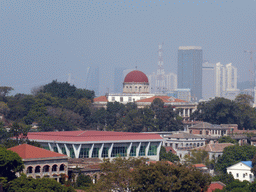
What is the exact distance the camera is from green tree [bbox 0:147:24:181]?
59094 millimetres

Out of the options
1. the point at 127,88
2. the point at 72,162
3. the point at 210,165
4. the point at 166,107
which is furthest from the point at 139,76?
the point at 72,162

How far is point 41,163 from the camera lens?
68.9 m

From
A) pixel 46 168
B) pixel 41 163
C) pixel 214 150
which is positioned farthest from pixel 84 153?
pixel 214 150

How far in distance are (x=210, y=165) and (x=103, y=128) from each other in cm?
3473

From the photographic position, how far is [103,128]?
122m

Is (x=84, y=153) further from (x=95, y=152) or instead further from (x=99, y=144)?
(x=99, y=144)

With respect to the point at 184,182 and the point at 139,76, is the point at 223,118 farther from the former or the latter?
the point at 184,182

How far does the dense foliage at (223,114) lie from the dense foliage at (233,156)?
35839 mm

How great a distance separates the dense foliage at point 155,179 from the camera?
52719 mm

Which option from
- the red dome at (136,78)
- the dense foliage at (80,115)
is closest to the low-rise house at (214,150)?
the dense foliage at (80,115)

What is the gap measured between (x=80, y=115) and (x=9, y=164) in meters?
66.9

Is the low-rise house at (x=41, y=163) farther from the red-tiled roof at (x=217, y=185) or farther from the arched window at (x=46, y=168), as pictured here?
the red-tiled roof at (x=217, y=185)

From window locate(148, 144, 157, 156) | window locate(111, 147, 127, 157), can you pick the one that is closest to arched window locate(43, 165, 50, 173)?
window locate(111, 147, 127, 157)

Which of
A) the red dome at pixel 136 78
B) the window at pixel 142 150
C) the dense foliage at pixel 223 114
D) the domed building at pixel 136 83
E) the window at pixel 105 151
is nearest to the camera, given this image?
the window at pixel 105 151
